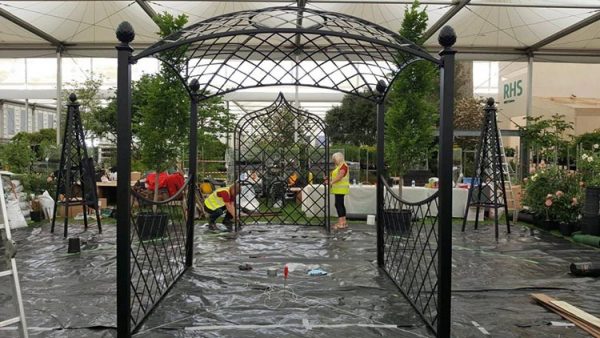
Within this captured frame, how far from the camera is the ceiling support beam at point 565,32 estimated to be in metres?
11.2

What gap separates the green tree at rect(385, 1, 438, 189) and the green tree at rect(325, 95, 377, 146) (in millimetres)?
10922

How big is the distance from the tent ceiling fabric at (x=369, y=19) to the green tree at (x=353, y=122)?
19.1 ft

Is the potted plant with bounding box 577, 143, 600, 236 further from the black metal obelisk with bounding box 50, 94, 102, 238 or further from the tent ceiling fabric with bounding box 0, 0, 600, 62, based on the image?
the black metal obelisk with bounding box 50, 94, 102, 238

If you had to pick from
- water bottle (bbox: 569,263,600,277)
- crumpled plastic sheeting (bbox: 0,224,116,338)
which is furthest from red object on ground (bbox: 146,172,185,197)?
water bottle (bbox: 569,263,600,277)

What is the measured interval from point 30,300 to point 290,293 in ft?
7.24

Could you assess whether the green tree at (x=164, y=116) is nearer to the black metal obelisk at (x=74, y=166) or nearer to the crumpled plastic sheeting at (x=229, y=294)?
the black metal obelisk at (x=74, y=166)

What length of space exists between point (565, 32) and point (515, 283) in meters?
9.89

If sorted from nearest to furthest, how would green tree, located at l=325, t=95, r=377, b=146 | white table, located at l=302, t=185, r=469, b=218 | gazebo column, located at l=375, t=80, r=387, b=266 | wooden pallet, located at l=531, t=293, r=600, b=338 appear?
wooden pallet, located at l=531, t=293, r=600, b=338 < gazebo column, located at l=375, t=80, r=387, b=266 < white table, located at l=302, t=185, r=469, b=218 < green tree, located at l=325, t=95, r=377, b=146

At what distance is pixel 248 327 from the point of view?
136 inches

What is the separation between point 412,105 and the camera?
312 inches

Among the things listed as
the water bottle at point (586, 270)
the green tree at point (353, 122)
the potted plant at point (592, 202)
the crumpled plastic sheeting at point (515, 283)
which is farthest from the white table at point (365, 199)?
the green tree at point (353, 122)

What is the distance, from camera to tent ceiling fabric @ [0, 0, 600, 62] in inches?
432

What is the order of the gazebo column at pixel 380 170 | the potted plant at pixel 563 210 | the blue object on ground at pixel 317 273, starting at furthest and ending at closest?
the potted plant at pixel 563 210 < the gazebo column at pixel 380 170 < the blue object on ground at pixel 317 273

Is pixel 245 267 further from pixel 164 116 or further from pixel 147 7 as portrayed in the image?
pixel 147 7
